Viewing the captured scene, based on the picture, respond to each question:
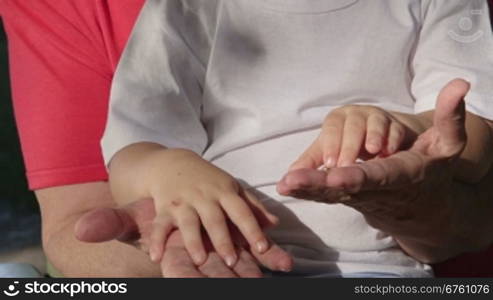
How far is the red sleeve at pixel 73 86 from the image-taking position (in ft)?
5.70

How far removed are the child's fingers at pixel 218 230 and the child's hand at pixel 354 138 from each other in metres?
0.12

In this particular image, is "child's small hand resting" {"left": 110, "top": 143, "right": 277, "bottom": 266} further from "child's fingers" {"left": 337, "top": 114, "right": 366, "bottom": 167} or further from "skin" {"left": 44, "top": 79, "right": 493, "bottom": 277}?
"child's fingers" {"left": 337, "top": 114, "right": 366, "bottom": 167}

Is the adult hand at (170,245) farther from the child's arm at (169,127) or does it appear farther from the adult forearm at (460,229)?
the adult forearm at (460,229)

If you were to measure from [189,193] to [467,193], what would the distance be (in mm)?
473

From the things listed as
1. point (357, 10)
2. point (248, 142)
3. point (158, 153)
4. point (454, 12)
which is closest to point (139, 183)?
point (158, 153)

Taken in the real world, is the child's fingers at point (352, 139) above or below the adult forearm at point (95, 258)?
above

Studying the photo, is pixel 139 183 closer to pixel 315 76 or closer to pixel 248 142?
pixel 248 142

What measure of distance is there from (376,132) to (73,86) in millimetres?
739

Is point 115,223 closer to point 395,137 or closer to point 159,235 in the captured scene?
point 159,235

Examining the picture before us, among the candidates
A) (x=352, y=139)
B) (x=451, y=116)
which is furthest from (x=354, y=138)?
(x=451, y=116)

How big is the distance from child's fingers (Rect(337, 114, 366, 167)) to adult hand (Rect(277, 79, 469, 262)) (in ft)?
0.11

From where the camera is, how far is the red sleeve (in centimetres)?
174

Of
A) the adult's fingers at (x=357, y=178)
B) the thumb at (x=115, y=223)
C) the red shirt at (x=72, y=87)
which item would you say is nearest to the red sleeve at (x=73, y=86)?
the red shirt at (x=72, y=87)

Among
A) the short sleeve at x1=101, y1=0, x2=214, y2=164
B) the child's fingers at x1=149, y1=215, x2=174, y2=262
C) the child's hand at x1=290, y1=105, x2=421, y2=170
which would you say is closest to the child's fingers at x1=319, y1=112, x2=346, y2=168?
the child's hand at x1=290, y1=105, x2=421, y2=170
